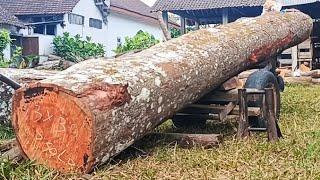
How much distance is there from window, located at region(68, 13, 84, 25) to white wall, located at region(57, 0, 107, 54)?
196 mm

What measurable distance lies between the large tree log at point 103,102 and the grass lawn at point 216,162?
163 millimetres

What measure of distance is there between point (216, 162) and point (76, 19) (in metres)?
Answer: 28.3

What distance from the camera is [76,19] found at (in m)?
31.4

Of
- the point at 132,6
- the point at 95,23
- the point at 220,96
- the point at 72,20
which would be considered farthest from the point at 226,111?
the point at 132,6

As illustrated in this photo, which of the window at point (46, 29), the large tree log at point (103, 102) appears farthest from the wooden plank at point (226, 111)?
the window at point (46, 29)

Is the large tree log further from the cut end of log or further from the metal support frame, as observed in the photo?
the metal support frame

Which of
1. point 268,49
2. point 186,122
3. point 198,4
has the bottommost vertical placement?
point 186,122

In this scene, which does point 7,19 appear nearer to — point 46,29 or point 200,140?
point 46,29

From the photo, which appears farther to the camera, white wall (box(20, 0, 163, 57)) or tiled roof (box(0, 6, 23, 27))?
white wall (box(20, 0, 163, 57))

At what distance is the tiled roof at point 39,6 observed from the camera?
29.3m

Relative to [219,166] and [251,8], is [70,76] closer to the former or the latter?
[219,166]

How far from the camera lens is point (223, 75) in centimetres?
572

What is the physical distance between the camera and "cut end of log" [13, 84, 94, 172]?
3787 mm

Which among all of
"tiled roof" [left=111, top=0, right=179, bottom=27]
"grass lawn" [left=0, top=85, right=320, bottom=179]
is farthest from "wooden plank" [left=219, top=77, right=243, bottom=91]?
"tiled roof" [left=111, top=0, right=179, bottom=27]
